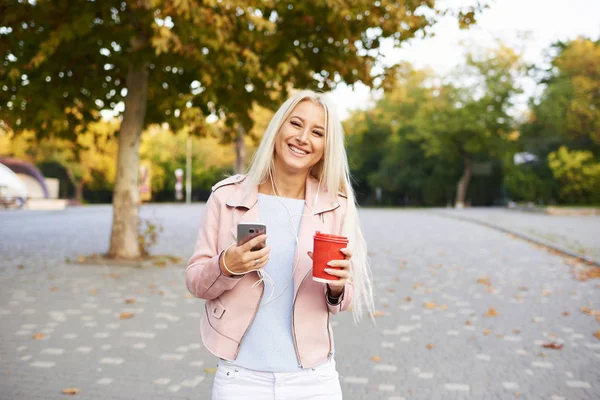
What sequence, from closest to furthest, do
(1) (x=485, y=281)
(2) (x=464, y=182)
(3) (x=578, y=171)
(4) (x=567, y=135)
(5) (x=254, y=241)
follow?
(5) (x=254, y=241) < (1) (x=485, y=281) < (3) (x=578, y=171) < (4) (x=567, y=135) < (2) (x=464, y=182)

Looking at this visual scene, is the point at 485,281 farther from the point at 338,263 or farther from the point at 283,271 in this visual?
the point at 338,263

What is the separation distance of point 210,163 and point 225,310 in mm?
70328

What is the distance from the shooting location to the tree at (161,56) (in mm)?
9758

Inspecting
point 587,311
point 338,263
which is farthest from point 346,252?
point 587,311

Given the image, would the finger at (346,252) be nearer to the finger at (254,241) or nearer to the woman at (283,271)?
the woman at (283,271)

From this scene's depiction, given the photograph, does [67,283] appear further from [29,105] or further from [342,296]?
[342,296]

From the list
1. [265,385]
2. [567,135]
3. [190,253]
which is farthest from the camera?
[567,135]

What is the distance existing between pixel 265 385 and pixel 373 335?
14.8 feet

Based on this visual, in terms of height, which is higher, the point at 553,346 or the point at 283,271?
the point at 283,271

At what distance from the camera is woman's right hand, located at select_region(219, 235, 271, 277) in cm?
202

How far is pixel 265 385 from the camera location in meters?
2.27

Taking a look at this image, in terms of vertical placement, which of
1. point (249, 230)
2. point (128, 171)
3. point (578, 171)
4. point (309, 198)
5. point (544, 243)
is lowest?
point (544, 243)

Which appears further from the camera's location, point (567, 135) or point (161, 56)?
point (567, 135)

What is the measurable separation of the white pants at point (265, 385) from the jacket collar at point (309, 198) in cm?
59
